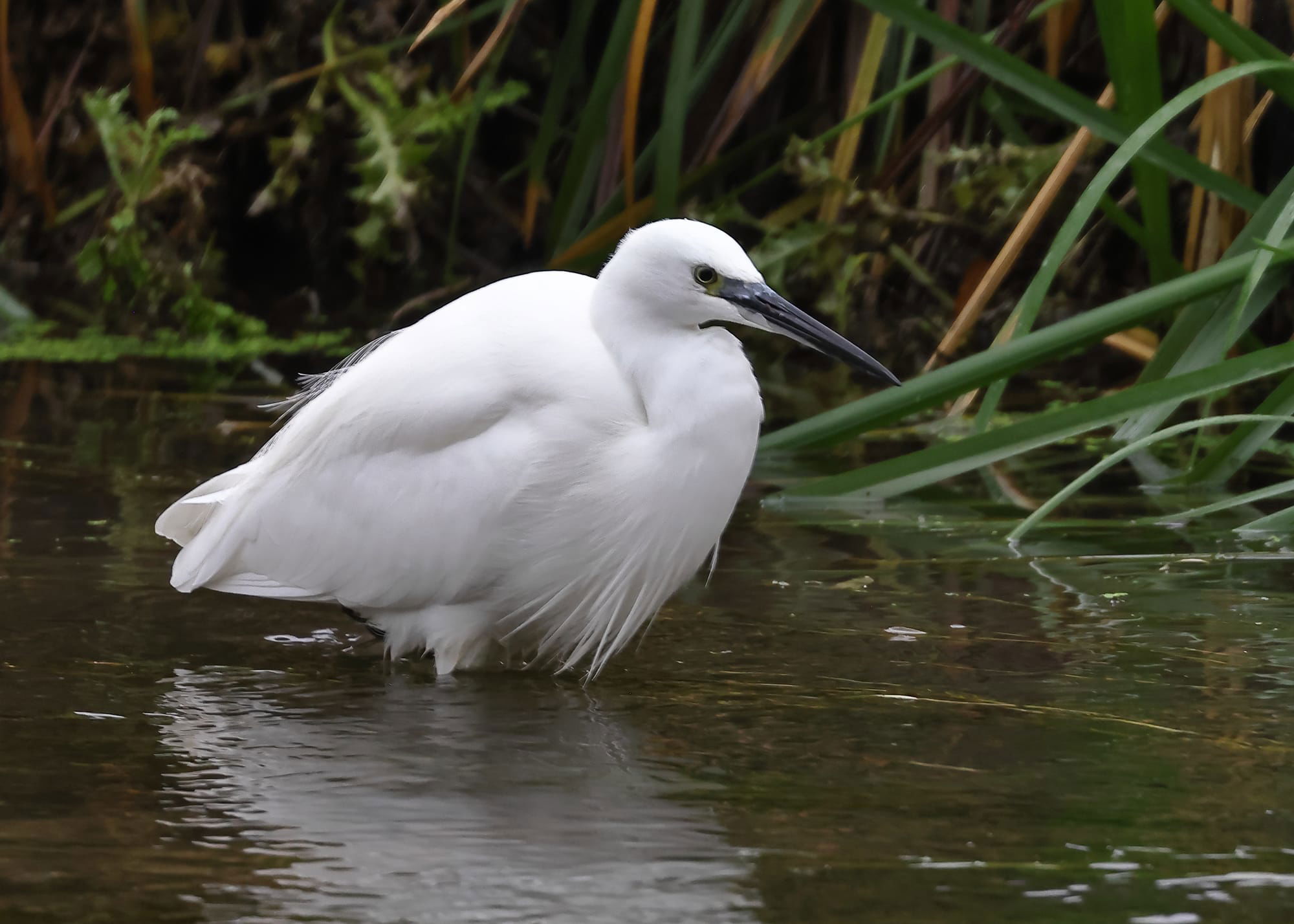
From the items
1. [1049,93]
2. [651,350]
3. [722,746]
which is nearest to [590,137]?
[1049,93]

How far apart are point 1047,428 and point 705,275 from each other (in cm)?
95

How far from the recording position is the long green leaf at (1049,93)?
414 centimetres

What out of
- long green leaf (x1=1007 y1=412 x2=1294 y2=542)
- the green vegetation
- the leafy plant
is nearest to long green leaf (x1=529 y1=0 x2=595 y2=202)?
the green vegetation

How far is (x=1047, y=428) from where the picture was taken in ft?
12.5

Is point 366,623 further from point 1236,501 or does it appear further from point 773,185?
point 773,185

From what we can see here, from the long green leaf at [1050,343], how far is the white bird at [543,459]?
0.59 m

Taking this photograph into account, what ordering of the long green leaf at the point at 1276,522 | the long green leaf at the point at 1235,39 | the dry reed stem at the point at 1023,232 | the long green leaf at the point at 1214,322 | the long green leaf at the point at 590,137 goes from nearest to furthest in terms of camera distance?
the long green leaf at the point at 1276,522 < the long green leaf at the point at 1235,39 < the long green leaf at the point at 1214,322 < the dry reed stem at the point at 1023,232 < the long green leaf at the point at 590,137

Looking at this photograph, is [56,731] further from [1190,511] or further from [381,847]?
[1190,511]

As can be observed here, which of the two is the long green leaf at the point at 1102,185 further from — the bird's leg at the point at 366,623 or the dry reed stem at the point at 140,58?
the dry reed stem at the point at 140,58

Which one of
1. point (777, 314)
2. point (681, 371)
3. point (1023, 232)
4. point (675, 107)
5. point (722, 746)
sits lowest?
point (722, 746)

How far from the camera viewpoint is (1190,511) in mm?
3811

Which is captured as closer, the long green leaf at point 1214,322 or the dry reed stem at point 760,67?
the long green leaf at point 1214,322

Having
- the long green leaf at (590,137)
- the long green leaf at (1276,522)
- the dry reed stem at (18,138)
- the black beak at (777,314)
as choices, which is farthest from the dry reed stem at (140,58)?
the long green leaf at (1276,522)

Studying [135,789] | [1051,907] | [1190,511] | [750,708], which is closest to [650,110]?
[1190,511]
